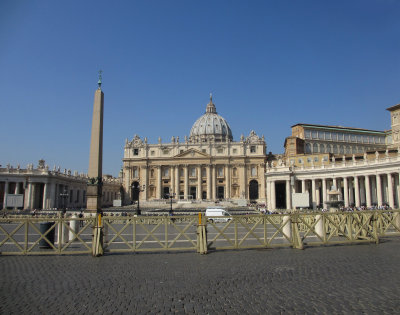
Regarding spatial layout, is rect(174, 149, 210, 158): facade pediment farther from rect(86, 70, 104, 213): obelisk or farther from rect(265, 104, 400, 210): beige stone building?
rect(86, 70, 104, 213): obelisk

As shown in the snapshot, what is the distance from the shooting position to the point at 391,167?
38.7 metres

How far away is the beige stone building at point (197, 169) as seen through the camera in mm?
87875

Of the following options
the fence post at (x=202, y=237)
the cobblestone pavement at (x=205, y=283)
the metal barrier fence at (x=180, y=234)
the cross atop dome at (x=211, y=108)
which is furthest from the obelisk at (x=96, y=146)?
the cross atop dome at (x=211, y=108)

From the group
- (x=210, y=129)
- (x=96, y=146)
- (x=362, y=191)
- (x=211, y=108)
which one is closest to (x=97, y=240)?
(x=96, y=146)

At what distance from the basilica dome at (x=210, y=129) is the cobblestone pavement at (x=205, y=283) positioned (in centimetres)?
10439

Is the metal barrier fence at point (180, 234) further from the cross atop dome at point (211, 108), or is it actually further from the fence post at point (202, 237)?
the cross atop dome at point (211, 108)

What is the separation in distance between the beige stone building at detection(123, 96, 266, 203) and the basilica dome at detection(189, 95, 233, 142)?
85.8 ft

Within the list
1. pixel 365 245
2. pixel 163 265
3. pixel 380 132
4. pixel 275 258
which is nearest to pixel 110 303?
pixel 163 265

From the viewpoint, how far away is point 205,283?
25.5 ft

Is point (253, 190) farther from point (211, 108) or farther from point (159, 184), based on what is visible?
point (211, 108)

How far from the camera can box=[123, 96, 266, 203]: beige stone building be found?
8788 cm

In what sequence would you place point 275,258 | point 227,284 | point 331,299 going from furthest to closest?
point 275,258 → point 227,284 → point 331,299

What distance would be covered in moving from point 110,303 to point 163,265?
11.8ft

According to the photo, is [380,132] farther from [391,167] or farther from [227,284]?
[227,284]
